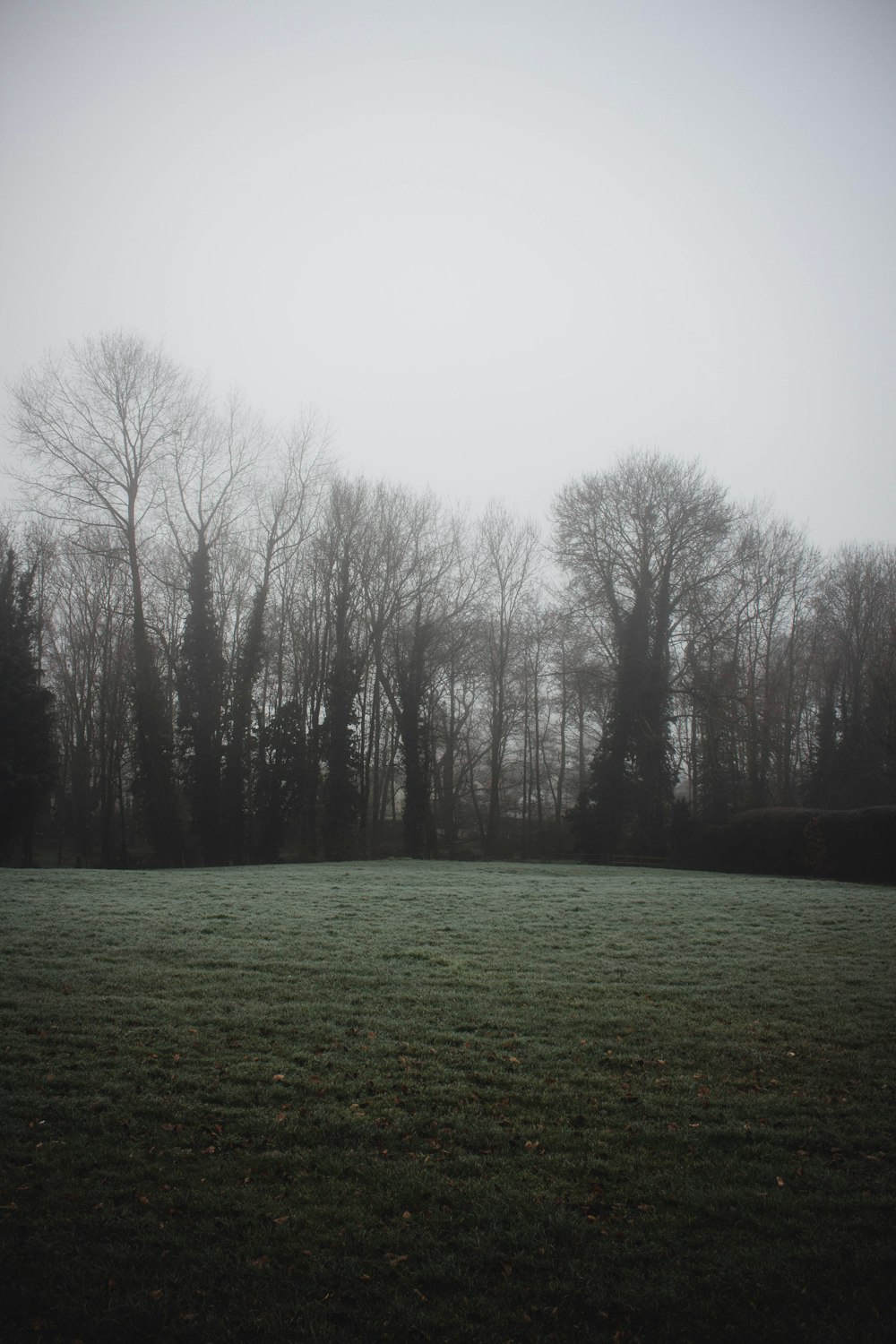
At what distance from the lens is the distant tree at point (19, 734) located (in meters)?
27.1

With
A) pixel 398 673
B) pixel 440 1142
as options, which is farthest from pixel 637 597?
pixel 440 1142

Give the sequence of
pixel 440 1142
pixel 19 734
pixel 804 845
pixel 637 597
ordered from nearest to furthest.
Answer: pixel 440 1142
pixel 804 845
pixel 19 734
pixel 637 597

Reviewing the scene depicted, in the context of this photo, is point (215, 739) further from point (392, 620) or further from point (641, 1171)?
point (641, 1171)

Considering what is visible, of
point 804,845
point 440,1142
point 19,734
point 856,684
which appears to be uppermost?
point 856,684

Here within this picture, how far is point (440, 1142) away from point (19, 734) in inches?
1057

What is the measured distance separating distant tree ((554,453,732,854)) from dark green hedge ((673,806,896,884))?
4203 millimetres

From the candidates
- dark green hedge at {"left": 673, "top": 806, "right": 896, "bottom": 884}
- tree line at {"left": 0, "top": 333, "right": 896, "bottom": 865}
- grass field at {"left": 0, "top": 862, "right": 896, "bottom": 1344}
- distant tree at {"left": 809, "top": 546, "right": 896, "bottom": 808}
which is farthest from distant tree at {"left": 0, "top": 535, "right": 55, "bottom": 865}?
distant tree at {"left": 809, "top": 546, "right": 896, "bottom": 808}

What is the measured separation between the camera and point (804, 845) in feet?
78.0

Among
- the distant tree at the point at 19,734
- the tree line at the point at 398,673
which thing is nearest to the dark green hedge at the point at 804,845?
the tree line at the point at 398,673

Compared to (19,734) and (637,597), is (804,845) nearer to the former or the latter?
(637,597)

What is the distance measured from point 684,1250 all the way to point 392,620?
33.9m

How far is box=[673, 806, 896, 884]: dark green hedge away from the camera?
21.8 metres

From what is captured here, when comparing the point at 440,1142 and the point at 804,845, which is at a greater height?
the point at 804,845

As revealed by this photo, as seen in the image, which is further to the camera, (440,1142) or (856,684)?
(856,684)
